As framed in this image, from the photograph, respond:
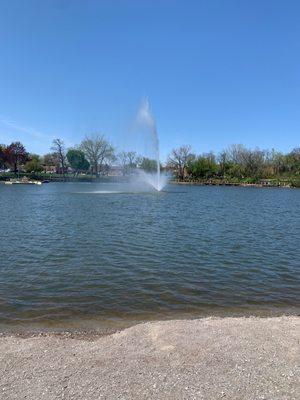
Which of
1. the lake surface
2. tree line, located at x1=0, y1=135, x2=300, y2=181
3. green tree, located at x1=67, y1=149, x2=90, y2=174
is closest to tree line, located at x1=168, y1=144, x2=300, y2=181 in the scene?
tree line, located at x1=0, y1=135, x2=300, y2=181

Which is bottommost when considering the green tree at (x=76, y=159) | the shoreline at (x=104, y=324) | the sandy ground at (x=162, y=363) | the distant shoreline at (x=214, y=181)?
the shoreline at (x=104, y=324)

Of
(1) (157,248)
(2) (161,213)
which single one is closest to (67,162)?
(2) (161,213)

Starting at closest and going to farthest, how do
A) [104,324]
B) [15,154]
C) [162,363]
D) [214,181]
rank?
[162,363] < [104,324] < [214,181] < [15,154]

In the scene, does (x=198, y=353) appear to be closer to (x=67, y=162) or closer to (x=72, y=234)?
(x=72, y=234)

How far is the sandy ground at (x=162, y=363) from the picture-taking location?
5.56 metres

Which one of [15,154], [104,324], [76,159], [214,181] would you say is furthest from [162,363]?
[76,159]

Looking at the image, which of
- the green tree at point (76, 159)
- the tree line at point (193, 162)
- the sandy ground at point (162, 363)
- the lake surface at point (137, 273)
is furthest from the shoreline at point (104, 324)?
the green tree at point (76, 159)

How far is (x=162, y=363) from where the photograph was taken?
21.5 feet

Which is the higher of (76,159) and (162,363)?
(76,159)

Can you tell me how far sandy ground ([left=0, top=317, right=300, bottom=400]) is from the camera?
18.2 feet

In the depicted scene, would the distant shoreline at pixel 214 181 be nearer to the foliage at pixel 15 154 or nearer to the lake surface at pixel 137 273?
the foliage at pixel 15 154

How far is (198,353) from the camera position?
23.0 ft

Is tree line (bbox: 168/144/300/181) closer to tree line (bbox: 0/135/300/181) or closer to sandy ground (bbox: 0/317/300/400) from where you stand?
tree line (bbox: 0/135/300/181)

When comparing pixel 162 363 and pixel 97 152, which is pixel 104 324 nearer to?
pixel 162 363
